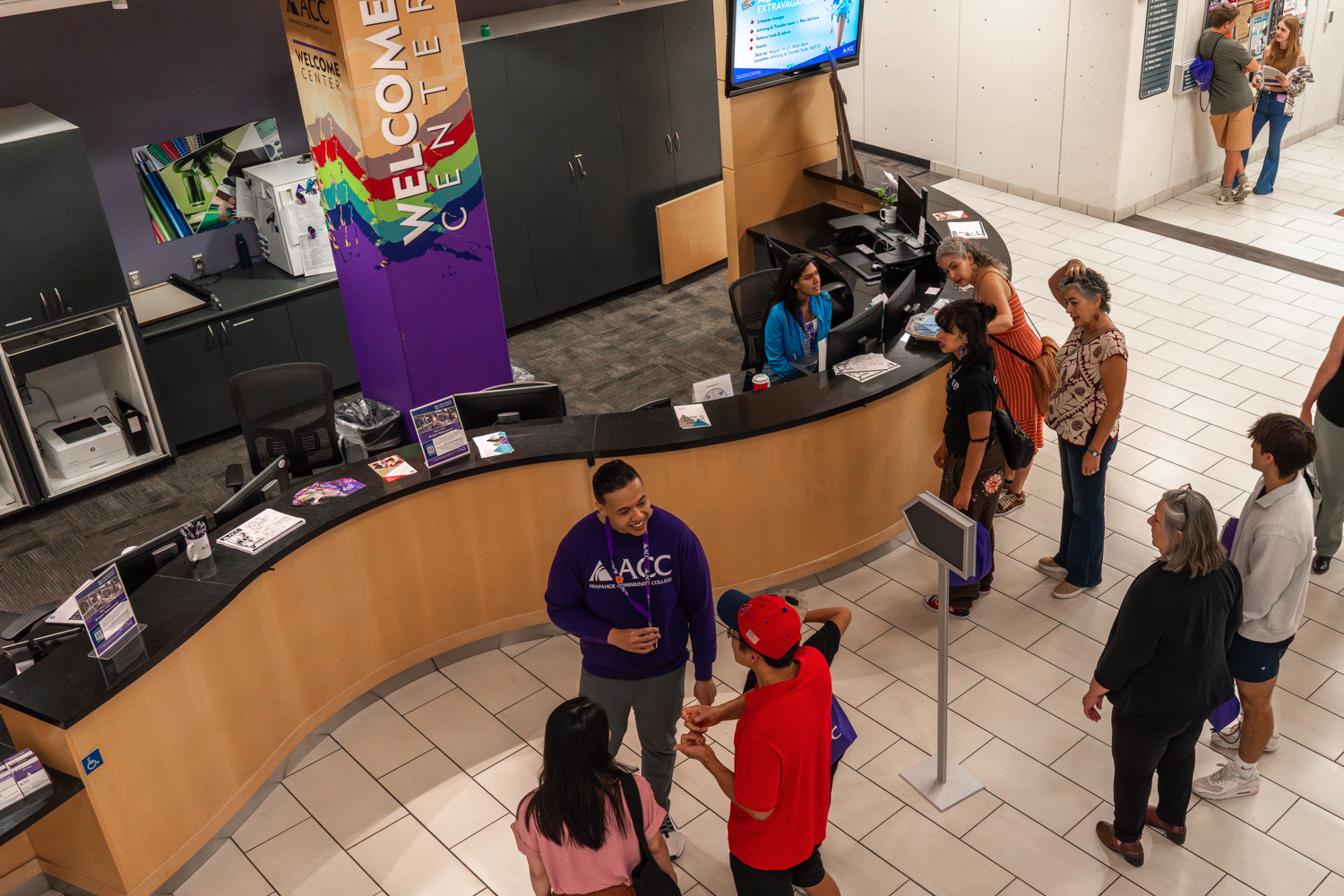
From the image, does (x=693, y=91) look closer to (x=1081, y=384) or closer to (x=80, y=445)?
(x=1081, y=384)

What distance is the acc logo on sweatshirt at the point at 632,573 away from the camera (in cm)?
360

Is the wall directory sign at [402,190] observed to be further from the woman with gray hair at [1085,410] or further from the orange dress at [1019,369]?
the woman with gray hair at [1085,410]

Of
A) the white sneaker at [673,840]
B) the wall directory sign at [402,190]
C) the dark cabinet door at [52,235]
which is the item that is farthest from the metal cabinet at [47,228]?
the white sneaker at [673,840]

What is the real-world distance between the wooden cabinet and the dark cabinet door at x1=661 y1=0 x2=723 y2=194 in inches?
0.4

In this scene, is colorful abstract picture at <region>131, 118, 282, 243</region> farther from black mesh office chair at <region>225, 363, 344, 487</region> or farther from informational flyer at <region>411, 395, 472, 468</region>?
informational flyer at <region>411, 395, 472, 468</region>

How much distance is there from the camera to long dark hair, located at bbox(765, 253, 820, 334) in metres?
5.60

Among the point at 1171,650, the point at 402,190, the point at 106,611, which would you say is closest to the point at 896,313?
the point at 1171,650

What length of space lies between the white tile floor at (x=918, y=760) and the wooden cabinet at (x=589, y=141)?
158 inches

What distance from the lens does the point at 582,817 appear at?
2715mm

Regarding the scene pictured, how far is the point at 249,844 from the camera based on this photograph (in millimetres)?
4312

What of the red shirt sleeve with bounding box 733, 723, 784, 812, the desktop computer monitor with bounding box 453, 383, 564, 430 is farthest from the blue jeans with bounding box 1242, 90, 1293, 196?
the red shirt sleeve with bounding box 733, 723, 784, 812

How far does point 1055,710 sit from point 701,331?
14.9ft

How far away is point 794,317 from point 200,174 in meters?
4.38

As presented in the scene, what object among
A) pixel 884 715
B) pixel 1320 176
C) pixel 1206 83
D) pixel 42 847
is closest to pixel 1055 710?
pixel 884 715
